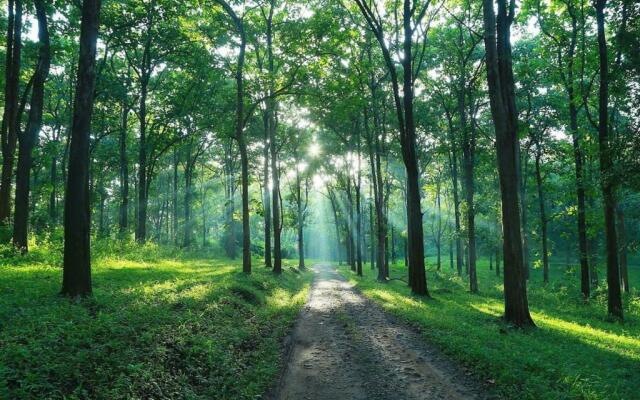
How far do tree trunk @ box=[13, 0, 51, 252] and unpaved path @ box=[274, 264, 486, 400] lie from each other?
1135 centimetres

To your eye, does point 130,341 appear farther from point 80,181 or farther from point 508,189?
point 508,189

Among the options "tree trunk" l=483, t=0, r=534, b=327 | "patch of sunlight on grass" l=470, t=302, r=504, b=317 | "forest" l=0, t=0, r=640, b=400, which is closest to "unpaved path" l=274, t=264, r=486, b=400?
"forest" l=0, t=0, r=640, b=400

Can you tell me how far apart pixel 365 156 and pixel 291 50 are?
19399mm

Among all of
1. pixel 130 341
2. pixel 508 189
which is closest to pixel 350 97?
pixel 508 189

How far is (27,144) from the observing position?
15875 millimetres

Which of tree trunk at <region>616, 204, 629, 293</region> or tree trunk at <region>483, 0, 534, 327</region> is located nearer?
tree trunk at <region>483, 0, 534, 327</region>

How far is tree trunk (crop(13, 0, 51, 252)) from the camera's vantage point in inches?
595

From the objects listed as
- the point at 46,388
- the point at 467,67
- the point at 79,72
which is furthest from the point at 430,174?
the point at 46,388

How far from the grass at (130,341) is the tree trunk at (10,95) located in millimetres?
5314

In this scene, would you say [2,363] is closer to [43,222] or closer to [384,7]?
[384,7]

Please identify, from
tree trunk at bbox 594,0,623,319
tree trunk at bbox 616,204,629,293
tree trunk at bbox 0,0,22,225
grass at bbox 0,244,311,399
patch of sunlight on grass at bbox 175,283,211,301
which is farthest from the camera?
tree trunk at bbox 616,204,629,293

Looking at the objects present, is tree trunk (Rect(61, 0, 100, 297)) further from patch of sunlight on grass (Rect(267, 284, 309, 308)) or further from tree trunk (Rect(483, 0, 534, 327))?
tree trunk (Rect(483, 0, 534, 327))

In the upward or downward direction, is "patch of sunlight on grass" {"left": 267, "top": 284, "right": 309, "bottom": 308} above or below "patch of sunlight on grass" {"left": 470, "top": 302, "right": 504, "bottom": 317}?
above

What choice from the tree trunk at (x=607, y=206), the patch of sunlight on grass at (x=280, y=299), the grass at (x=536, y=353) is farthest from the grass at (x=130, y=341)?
the tree trunk at (x=607, y=206)
